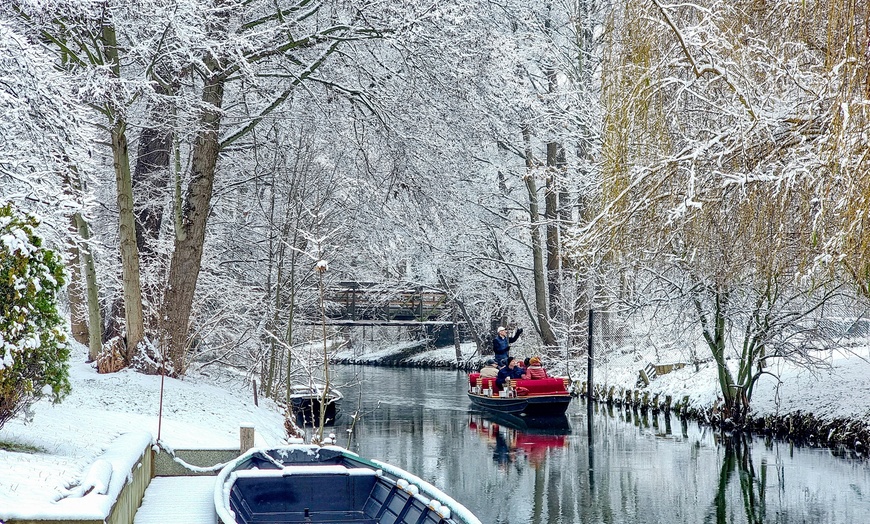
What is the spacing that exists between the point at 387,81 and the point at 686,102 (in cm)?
670

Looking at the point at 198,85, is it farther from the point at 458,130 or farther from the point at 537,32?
the point at 537,32

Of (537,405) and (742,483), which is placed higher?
(537,405)

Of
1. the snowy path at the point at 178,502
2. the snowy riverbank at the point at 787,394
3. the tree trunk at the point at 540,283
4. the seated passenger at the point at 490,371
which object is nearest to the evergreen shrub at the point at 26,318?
the snowy path at the point at 178,502

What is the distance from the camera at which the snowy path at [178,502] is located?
7.42 metres

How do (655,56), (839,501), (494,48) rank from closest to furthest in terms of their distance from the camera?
(655,56), (839,501), (494,48)

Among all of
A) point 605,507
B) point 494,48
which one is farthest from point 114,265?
point 605,507

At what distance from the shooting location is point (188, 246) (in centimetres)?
1549

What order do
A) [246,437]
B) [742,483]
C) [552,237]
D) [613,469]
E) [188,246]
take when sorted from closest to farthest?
[246,437], [742,483], [188,246], [613,469], [552,237]

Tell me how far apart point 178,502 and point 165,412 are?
4.58 metres

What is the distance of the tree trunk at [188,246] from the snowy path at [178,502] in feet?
20.9

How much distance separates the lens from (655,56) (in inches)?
370

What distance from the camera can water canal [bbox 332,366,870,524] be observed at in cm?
1245

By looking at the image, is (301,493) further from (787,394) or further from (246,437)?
(787,394)

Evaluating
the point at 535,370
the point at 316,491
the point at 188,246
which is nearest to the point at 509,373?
the point at 535,370
